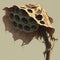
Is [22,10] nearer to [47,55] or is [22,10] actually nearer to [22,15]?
[22,15]

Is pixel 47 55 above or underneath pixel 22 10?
underneath


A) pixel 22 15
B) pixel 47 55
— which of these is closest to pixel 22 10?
pixel 22 15
